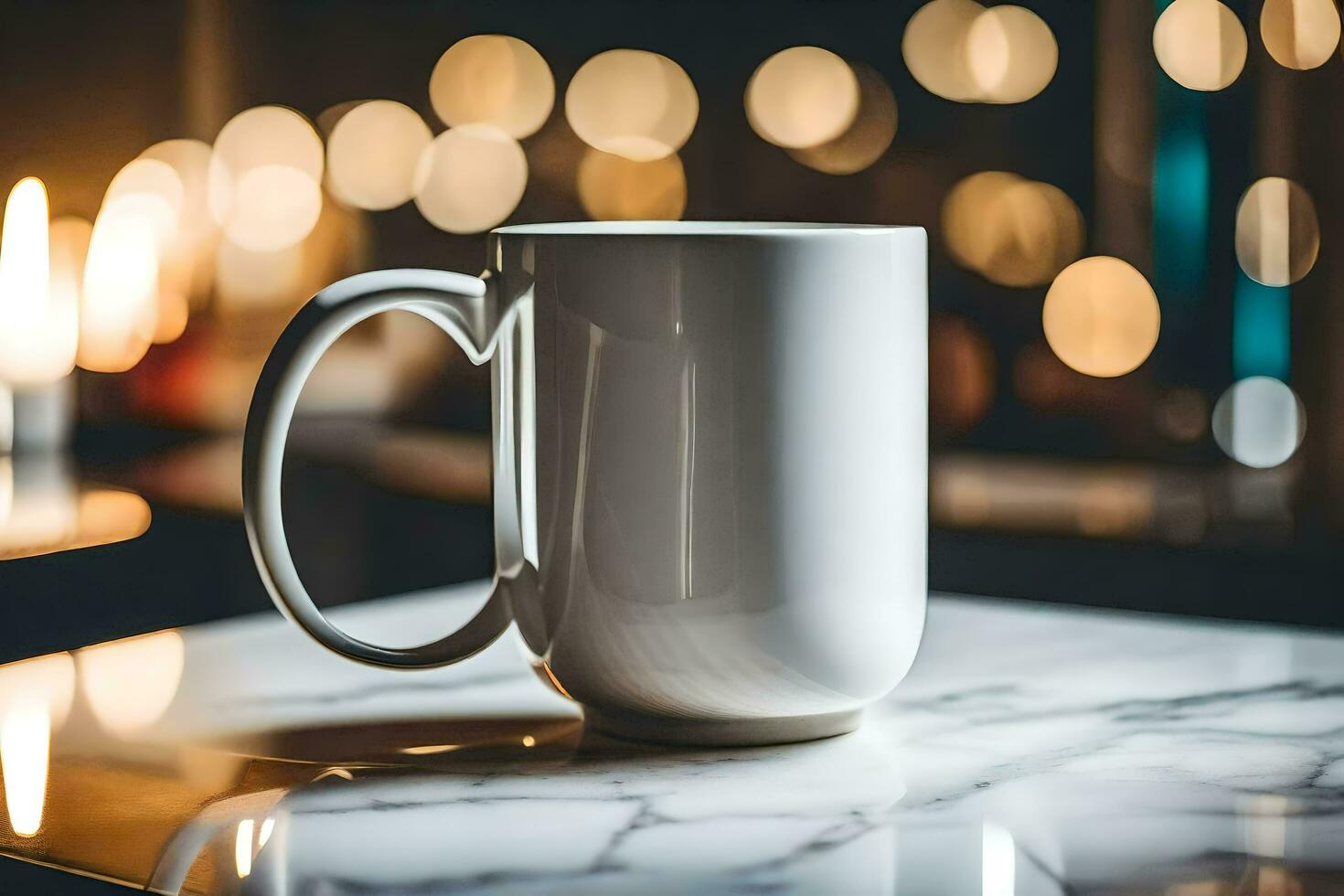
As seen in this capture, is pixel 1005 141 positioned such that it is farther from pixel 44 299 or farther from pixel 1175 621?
pixel 44 299

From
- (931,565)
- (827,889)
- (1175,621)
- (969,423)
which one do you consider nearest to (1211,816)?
(827,889)

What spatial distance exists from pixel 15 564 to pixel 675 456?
989 mm

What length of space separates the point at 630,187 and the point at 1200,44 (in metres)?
0.92

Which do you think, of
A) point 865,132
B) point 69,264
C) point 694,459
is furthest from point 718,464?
point 69,264

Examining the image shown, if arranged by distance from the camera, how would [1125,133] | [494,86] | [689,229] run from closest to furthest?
[689,229] < [1125,133] < [494,86]

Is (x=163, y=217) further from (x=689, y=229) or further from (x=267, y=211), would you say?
(x=689, y=229)

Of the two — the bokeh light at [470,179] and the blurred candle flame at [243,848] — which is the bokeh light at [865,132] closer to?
the bokeh light at [470,179]

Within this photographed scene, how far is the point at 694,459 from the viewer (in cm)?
42

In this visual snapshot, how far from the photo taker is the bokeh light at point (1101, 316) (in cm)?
163

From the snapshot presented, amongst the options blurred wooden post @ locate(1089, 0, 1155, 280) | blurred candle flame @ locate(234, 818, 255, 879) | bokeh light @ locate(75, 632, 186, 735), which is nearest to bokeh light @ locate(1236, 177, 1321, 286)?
blurred wooden post @ locate(1089, 0, 1155, 280)

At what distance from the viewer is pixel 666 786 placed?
41 centimetres

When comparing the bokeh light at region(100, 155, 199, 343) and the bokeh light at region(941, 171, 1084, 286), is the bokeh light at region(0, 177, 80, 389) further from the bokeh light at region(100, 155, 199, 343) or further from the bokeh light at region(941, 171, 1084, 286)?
the bokeh light at region(941, 171, 1084, 286)

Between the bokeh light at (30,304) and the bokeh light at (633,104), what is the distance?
82 centimetres

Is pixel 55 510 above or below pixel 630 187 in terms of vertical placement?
below
